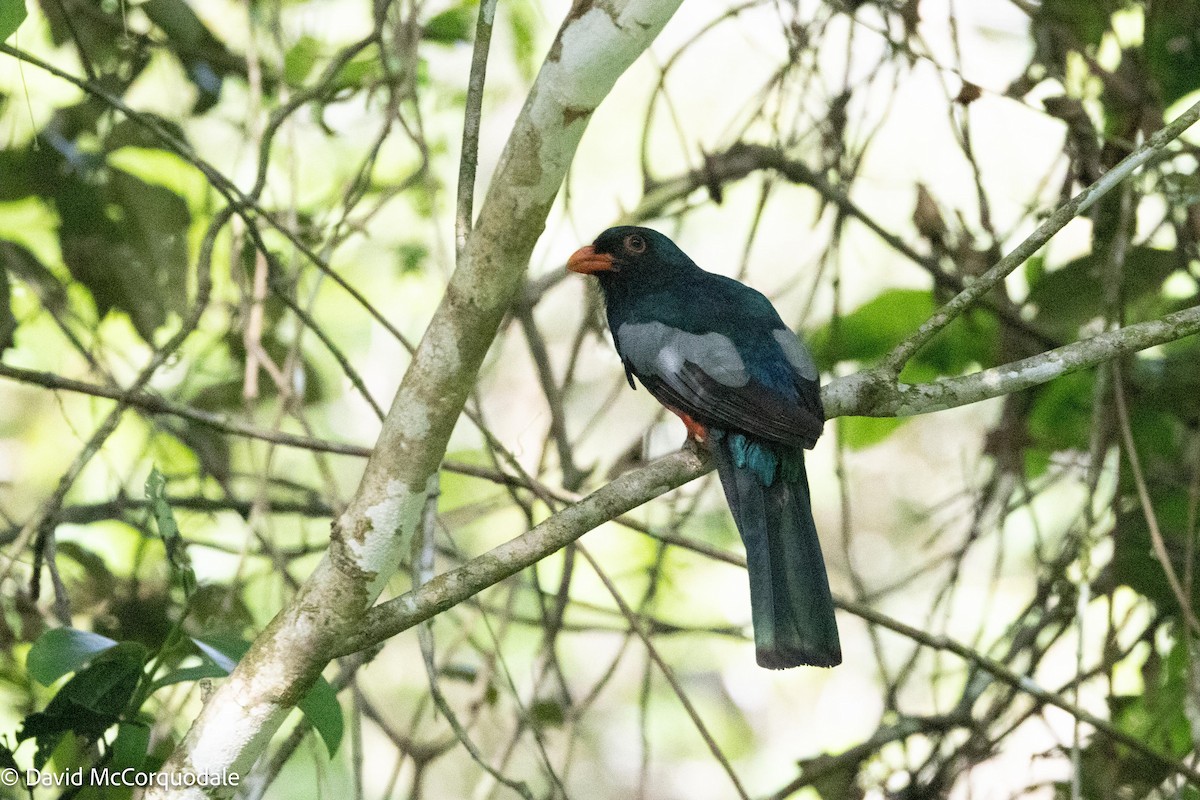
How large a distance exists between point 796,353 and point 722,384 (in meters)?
0.27

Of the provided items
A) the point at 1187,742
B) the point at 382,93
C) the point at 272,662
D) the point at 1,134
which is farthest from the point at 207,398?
the point at 1187,742

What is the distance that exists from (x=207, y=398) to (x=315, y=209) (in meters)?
0.89

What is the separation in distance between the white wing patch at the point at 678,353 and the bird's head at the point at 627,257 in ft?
1.41

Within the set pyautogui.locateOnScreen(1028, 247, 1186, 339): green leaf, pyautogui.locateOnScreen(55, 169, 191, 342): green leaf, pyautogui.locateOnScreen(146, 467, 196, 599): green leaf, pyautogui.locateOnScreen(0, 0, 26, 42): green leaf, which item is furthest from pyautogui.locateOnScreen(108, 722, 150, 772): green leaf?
pyautogui.locateOnScreen(1028, 247, 1186, 339): green leaf

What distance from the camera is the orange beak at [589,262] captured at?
380 cm

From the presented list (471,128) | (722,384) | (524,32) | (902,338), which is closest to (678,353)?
(722,384)

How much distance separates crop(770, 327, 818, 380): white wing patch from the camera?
3006mm

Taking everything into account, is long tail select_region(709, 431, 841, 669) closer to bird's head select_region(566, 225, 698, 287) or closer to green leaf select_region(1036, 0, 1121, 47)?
bird's head select_region(566, 225, 698, 287)

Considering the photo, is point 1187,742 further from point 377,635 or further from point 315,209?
point 315,209

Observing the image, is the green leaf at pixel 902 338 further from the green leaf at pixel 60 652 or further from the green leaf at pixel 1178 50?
the green leaf at pixel 60 652

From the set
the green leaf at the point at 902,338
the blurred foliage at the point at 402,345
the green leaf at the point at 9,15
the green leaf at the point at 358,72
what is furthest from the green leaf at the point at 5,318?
the green leaf at the point at 902,338

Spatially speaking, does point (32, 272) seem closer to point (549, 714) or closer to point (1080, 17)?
point (549, 714)

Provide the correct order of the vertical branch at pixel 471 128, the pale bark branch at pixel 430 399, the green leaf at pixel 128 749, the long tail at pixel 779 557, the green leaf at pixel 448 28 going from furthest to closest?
1. the green leaf at pixel 448 28
2. the long tail at pixel 779 557
3. the green leaf at pixel 128 749
4. the vertical branch at pixel 471 128
5. the pale bark branch at pixel 430 399

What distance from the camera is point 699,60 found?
6.62m
